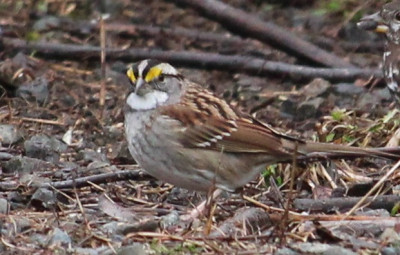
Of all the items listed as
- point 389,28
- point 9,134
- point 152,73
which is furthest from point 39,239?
point 389,28

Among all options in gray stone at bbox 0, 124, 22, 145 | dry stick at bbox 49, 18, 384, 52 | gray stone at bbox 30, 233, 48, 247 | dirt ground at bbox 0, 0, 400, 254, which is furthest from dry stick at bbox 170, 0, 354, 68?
gray stone at bbox 30, 233, 48, 247

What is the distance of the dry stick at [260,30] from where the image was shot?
8578 millimetres

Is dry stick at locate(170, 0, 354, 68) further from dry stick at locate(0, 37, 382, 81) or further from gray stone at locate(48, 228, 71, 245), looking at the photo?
gray stone at locate(48, 228, 71, 245)

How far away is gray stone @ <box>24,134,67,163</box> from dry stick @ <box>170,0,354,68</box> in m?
2.27

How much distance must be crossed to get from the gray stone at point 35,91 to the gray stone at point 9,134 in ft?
2.80

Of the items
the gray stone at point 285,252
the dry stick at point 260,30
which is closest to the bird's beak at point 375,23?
the dry stick at point 260,30

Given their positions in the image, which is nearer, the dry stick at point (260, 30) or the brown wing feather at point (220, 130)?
the brown wing feather at point (220, 130)

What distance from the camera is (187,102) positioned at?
5.72 meters

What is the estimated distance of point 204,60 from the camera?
8398 millimetres

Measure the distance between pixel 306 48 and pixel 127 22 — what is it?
5.47 ft

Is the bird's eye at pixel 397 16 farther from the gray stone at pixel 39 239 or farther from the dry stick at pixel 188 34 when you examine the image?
the gray stone at pixel 39 239

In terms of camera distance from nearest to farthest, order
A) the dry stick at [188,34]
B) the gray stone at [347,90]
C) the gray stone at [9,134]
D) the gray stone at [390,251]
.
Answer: the gray stone at [390,251] → the gray stone at [9,134] → the gray stone at [347,90] → the dry stick at [188,34]

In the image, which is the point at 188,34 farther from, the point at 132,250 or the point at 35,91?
the point at 132,250

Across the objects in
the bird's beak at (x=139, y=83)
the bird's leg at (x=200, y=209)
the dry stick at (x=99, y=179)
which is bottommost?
the dry stick at (x=99, y=179)
